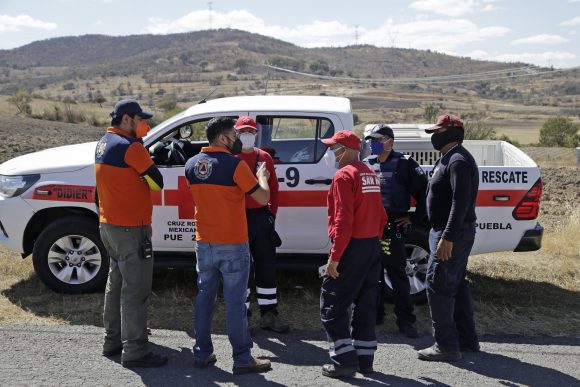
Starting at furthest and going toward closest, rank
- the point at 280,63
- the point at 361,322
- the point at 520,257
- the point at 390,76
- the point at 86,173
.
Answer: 1. the point at 390,76
2. the point at 280,63
3. the point at 520,257
4. the point at 86,173
5. the point at 361,322

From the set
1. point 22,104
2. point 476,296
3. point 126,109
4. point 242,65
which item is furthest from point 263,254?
point 242,65

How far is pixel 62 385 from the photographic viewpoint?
4.73 m

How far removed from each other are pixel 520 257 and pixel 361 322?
4378mm

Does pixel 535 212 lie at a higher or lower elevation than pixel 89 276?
higher

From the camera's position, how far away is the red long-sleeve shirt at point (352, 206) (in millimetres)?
4734

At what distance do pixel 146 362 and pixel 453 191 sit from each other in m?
2.55

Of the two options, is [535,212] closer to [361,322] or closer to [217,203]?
[361,322]

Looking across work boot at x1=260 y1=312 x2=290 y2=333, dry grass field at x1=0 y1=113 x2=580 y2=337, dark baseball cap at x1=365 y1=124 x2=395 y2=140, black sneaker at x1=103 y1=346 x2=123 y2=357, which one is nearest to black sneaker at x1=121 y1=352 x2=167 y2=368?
black sneaker at x1=103 y1=346 x2=123 y2=357

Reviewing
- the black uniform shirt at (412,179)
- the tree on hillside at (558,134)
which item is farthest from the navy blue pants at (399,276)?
the tree on hillside at (558,134)

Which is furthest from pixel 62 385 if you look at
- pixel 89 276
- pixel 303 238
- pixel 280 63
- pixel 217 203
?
pixel 280 63

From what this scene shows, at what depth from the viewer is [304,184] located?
6.49 meters

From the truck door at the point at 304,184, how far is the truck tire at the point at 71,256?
5.69 ft

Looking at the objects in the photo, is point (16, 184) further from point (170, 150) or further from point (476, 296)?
point (476, 296)

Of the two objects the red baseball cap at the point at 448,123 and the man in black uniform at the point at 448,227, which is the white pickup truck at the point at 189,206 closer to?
the man in black uniform at the point at 448,227
